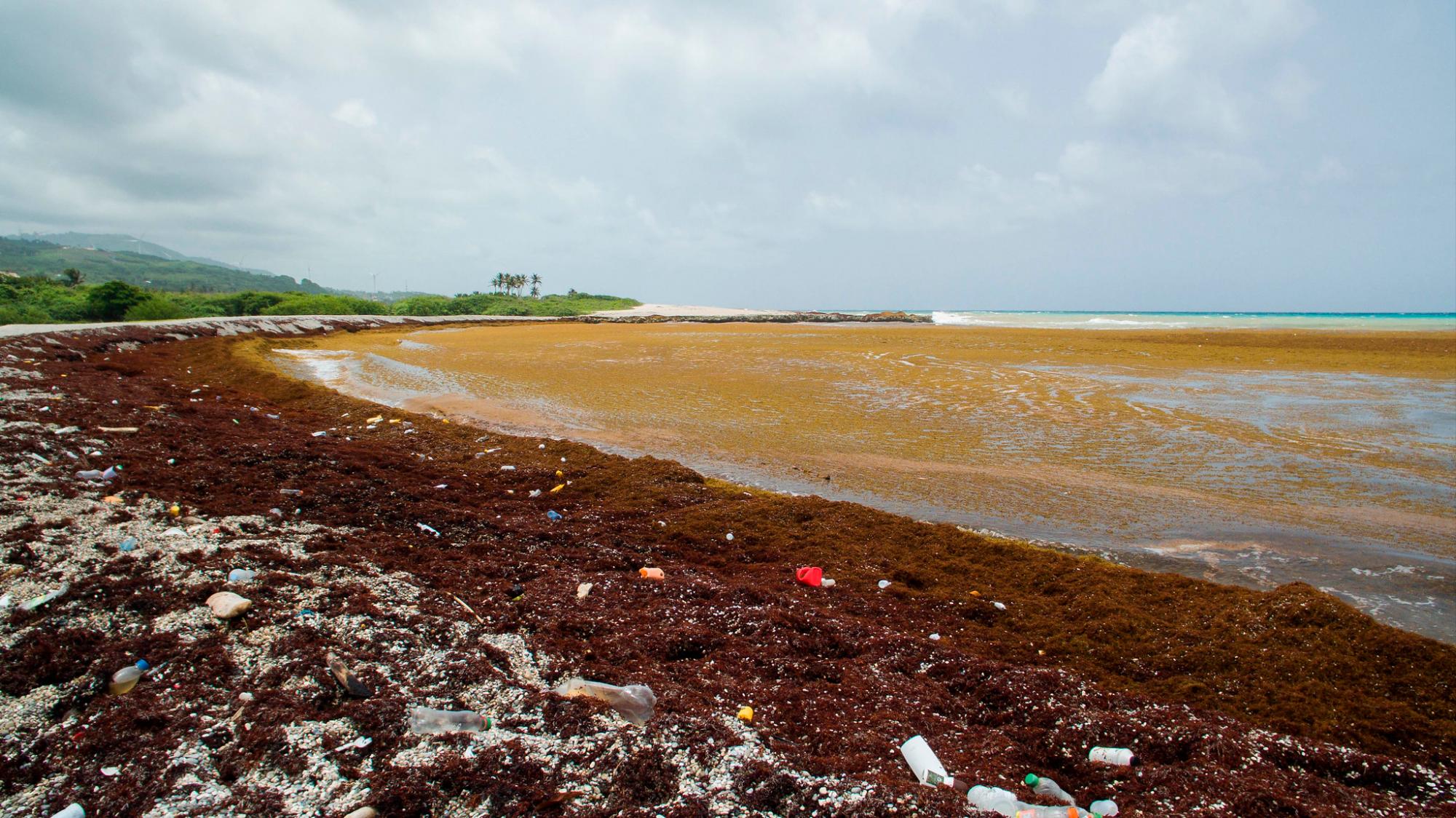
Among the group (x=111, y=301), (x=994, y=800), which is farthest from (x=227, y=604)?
(x=111, y=301)

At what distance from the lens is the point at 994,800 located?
2.54 m

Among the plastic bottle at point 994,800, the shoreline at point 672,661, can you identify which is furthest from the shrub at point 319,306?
the plastic bottle at point 994,800

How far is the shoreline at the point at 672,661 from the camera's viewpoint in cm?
259

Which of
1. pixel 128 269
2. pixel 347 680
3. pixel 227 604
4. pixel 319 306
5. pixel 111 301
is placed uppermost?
pixel 128 269

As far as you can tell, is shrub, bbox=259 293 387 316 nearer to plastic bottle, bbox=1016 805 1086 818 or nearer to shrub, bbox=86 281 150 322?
shrub, bbox=86 281 150 322

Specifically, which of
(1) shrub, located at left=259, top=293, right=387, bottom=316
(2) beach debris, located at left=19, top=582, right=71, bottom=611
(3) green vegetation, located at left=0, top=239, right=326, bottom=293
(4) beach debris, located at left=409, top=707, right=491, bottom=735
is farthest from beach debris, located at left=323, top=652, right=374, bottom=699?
(3) green vegetation, located at left=0, top=239, right=326, bottom=293

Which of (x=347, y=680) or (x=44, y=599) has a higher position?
(x=44, y=599)

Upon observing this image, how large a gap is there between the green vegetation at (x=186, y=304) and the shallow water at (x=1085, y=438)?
20.5 meters

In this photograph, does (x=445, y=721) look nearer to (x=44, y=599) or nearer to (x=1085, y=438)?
(x=44, y=599)

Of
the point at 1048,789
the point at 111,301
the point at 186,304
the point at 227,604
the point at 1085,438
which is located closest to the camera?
the point at 1048,789

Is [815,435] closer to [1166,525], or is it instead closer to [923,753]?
[1166,525]

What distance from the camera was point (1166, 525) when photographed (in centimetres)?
647

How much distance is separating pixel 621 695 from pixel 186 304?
6252cm

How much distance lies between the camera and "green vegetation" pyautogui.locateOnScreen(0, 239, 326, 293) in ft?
456
